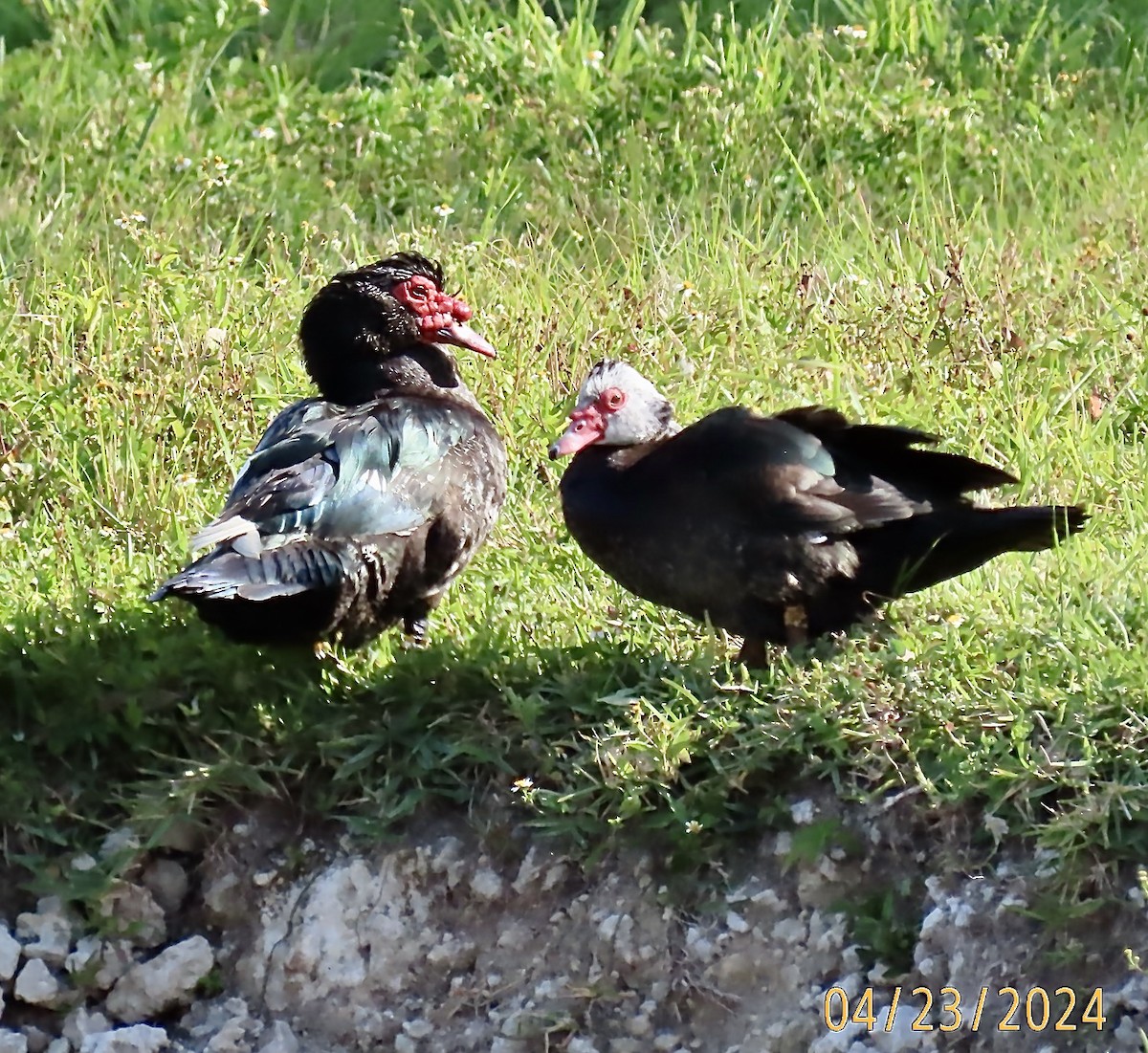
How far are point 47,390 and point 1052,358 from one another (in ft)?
9.96

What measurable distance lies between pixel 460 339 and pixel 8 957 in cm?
204

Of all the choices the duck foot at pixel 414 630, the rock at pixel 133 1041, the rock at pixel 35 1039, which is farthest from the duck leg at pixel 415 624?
the rock at pixel 35 1039

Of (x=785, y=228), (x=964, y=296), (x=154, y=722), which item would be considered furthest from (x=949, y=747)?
(x=785, y=228)

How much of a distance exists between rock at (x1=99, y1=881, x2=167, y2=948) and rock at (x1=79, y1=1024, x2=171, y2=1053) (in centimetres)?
22

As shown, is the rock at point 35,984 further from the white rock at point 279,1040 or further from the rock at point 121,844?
the white rock at point 279,1040

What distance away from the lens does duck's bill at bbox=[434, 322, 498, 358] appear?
5.07m

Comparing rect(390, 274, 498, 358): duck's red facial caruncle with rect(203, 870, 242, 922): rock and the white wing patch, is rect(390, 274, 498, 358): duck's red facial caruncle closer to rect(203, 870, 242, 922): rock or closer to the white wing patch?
the white wing patch

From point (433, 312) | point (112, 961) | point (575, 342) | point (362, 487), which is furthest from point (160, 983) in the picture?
point (575, 342)

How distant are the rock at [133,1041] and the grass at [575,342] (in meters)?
0.43

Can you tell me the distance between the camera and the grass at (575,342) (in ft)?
13.0

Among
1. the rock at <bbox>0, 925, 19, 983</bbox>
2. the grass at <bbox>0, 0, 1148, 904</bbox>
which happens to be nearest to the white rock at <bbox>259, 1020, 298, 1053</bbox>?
the grass at <bbox>0, 0, 1148, 904</bbox>

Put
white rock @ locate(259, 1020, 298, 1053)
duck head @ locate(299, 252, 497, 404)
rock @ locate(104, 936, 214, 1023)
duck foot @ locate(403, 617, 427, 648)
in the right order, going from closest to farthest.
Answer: white rock @ locate(259, 1020, 298, 1053), rock @ locate(104, 936, 214, 1023), duck foot @ locate(403, 617, 427, 648), duck head @ locate(299, 252, 497, 404)
